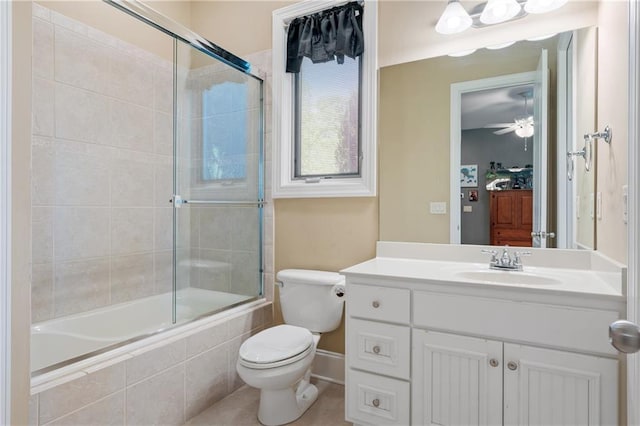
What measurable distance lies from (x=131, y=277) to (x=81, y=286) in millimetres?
308

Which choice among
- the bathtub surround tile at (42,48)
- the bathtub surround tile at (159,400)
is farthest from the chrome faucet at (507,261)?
the bathtub surround tile at (42,48)

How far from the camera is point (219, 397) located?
6.61ft

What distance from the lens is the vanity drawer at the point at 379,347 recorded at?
1532mm

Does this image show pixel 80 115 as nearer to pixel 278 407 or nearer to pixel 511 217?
pixel 278 407

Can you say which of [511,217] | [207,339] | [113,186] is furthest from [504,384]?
[113,186]

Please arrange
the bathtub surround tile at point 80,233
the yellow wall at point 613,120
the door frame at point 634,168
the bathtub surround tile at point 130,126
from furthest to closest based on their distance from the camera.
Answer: the bathtub surround tile at point 130,126
the bathtub surround tile at point 80,233
the yellow wall at point 613,120
the door frame at point 634,168

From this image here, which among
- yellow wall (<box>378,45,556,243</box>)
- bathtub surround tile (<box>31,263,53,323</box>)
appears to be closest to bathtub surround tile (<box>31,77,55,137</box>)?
bathtub surround tile (<box>31,263,53,323</box>)

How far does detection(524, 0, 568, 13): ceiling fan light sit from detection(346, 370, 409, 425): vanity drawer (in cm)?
187

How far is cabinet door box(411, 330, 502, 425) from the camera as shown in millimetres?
1364

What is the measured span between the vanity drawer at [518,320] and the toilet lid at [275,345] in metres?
0.63

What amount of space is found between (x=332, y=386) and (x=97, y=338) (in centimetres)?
144

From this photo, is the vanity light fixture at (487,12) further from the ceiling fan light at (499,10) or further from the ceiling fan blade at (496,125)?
the ceiling fan blade at (496,125)

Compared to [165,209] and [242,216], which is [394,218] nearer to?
[242,216]

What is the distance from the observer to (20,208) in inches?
39.2
